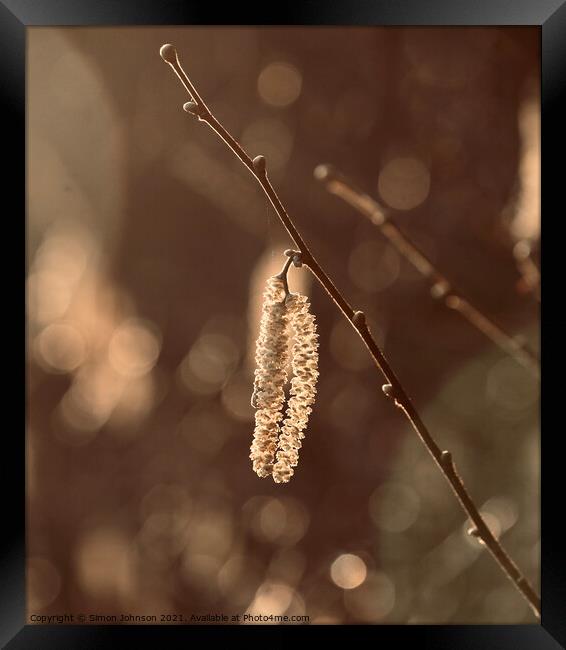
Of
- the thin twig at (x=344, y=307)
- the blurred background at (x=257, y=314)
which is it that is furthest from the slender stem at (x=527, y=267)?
the thin twig at (x=344, y=307)

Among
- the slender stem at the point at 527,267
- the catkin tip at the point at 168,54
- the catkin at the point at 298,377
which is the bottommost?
the catkin at the point at 298,377

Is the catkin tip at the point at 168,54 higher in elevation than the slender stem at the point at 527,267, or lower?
higher

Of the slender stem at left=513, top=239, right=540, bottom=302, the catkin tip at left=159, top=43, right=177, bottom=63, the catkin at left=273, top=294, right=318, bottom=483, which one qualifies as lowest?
the catkin at left=273, top=294, right=318, bottom=483

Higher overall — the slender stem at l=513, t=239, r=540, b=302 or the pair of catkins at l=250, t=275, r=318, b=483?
the slender stem at l=513, t=239, r=540, b=302

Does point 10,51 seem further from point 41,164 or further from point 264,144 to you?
point 264,144

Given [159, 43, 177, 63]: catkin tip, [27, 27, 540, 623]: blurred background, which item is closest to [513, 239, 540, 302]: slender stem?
[27, 27, 540, 623]: blurred background

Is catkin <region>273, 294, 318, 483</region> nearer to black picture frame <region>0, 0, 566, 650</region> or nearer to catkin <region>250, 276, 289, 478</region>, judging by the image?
catkin <region>250, 276, 289, 478</region>
